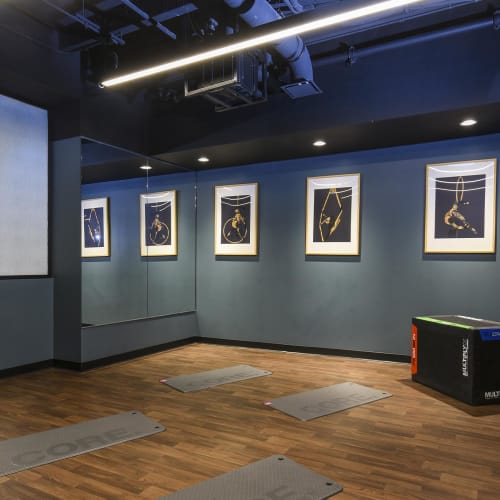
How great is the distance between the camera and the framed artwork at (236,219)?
18.4 feet

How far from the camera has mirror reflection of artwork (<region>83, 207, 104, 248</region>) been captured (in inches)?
178

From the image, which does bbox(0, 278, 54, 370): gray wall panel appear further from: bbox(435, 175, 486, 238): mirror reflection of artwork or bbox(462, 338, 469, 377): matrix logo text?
bbox(435, 175, 486, 238): mirror reflection of artwork

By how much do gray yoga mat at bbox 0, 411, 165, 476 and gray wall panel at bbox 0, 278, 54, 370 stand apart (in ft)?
5.53

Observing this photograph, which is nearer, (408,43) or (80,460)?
(80,460)

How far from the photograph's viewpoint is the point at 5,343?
407cm

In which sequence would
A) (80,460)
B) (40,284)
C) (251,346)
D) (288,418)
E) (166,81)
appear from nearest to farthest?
(80,460)
(288,418)
(40,284)
(166,81)
(251,346)

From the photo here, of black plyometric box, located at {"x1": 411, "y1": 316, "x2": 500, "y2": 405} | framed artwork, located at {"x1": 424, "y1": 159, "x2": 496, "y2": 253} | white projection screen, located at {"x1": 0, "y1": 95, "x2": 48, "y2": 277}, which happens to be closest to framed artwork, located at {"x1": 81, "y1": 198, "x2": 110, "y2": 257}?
white projection screen, located at {"x1": 0, "y1": 95, "x2": 48, "y2": 277}

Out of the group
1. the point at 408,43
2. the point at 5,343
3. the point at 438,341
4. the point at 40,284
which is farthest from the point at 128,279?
the point at 408,43

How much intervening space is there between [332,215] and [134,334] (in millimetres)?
2758

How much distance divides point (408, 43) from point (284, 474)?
3.71m

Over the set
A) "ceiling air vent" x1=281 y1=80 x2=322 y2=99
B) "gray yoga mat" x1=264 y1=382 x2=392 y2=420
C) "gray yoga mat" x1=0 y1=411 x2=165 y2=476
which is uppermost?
"ceiling air vent" x1=281 y1=80 x2=322 y2=99

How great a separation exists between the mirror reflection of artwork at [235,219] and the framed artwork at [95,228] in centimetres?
161

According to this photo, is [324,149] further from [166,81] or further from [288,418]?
[288,418]

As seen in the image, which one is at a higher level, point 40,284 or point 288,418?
point 40,284
